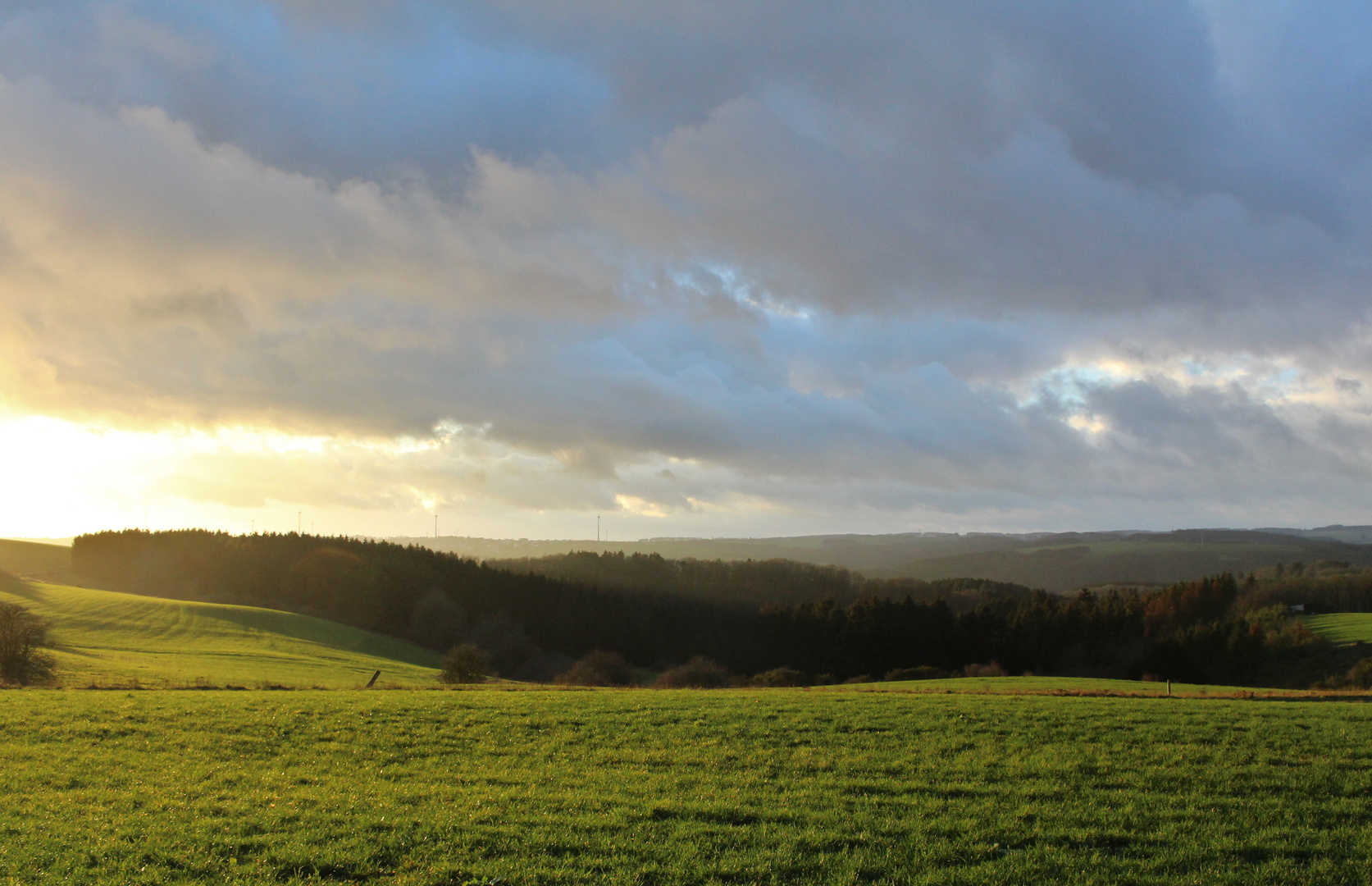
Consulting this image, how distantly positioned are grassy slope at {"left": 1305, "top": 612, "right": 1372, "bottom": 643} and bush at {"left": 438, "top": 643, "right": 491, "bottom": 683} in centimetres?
→ 8434

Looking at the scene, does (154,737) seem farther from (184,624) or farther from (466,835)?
(184,624)

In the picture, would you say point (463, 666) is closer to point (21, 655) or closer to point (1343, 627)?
point (21, 655)

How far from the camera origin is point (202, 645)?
6512 centimetres

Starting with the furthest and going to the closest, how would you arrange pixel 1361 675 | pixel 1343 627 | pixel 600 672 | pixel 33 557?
pixel 33 557 → pixel 1343 627 → pixel 600 672 → pixel 1361 675

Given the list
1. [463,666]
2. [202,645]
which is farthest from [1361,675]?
[202,645]

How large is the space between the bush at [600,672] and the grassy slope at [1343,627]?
73487 millimetres

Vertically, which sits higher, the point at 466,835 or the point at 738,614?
the point at 466,835

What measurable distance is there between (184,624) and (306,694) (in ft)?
192

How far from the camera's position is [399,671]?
198ft

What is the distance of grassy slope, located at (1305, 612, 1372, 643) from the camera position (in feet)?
261

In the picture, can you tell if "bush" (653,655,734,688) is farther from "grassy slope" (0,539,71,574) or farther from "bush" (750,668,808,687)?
"grassy slope" (0,539,71,574)

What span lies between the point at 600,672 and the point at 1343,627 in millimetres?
80762

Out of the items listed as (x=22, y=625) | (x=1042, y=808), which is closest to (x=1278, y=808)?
(x=1042, y=808)

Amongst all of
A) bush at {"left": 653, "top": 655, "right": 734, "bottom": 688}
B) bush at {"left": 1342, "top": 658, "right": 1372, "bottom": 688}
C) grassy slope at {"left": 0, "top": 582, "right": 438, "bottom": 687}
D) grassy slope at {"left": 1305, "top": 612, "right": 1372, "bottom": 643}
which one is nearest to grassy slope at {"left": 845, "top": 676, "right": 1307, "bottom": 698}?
grassy slope at {"left": 0, "top": 582, "right": 438, "bottom": 687}
